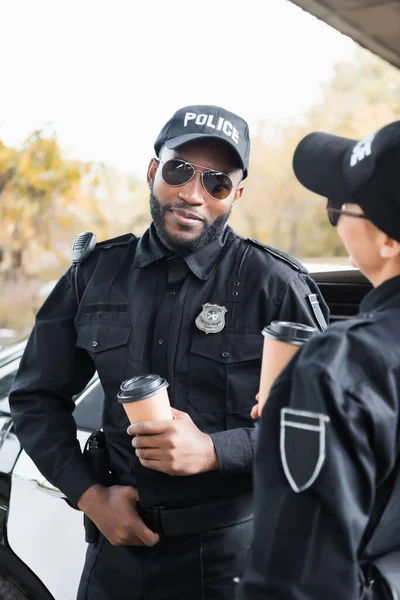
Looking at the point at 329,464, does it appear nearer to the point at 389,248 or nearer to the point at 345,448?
the point at 345,448

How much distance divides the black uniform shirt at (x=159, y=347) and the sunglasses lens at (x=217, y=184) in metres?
0.12

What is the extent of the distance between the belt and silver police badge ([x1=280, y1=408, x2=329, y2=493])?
62 cm

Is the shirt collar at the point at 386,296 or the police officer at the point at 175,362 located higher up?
the shirt collar at the point at 386,296

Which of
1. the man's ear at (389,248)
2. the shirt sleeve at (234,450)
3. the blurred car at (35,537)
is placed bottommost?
the blurred car at (35,537)

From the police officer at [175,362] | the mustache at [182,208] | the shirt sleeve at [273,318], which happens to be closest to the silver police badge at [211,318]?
the police officer at [175,362]

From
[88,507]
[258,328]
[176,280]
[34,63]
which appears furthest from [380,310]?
[34,63]

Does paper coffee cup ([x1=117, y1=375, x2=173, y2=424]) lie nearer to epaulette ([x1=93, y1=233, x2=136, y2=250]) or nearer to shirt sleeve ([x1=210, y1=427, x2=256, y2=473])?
shirt sleeve ([x1=210, y1=427, x2=256, y2=473])

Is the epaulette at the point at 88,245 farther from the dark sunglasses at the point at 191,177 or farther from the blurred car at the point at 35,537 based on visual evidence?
the blurred car at the point at 35,537

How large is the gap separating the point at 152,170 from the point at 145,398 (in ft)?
2.45

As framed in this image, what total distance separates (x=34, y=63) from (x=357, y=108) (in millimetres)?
8712

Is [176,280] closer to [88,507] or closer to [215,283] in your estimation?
[215,283]

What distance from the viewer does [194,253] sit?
1737 mm

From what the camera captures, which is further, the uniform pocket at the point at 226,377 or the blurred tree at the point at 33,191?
the blurred tree at the point at 33,191

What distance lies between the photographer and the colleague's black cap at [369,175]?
102 centimetres
